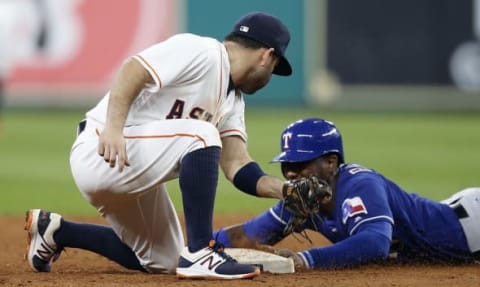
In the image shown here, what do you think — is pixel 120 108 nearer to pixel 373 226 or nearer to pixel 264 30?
pixel 264 30

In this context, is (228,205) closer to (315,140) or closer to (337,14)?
(315,140)

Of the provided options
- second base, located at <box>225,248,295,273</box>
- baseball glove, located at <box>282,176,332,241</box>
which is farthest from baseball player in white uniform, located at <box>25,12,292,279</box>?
second base, located at <box>225,248,295,273</box>

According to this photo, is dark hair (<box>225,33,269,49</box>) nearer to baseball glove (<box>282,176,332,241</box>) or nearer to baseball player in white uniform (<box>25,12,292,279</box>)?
baseball player in white uniform (<box>25,12,292,279</box>)

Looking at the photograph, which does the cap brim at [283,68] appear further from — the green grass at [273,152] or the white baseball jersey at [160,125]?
the green grass at [273,152]

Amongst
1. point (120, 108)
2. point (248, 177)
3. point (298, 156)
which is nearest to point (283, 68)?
point (298, 156)

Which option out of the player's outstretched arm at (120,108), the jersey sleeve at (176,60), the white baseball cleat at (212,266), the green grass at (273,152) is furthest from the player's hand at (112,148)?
the green grass at (273,152)

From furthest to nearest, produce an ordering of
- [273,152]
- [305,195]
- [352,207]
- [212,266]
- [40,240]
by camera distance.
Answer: [273,152] < [40,240] < [352,207] < [305,195] < [212,266]
